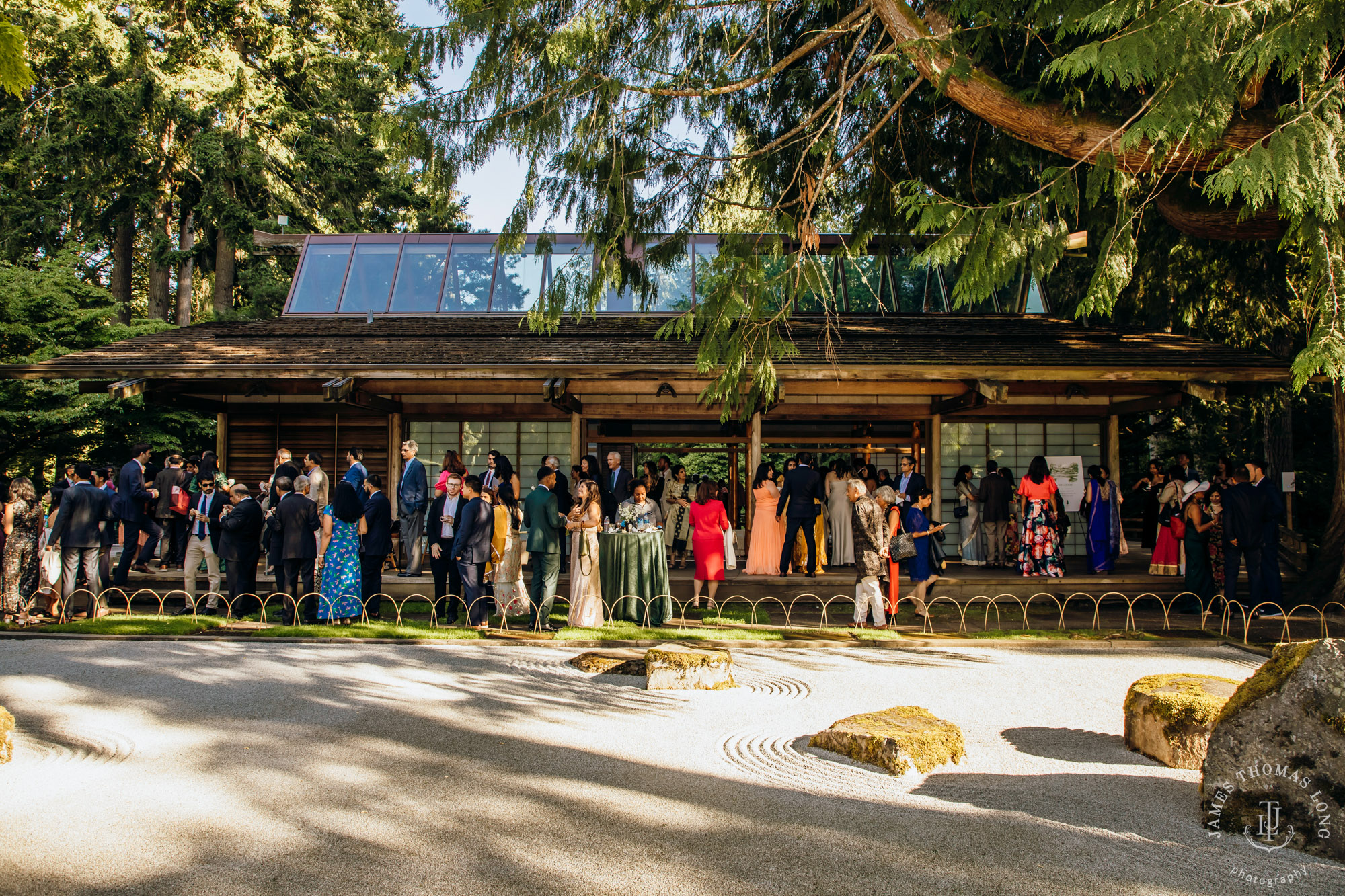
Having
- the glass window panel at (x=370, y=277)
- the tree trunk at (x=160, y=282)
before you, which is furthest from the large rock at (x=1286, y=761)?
the tree trunk at (x=160, y=282)

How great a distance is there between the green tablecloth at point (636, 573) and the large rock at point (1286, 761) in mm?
5988

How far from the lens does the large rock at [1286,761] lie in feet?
11.2

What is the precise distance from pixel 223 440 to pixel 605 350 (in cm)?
689

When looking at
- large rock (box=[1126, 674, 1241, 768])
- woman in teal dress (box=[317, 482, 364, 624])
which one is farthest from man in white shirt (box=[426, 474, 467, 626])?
large rock (box=[1126, 674, 1241, 768])

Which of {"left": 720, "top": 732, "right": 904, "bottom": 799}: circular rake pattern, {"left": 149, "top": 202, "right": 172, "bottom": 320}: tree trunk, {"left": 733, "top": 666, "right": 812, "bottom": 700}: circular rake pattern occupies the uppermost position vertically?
{"left": 149, "top": 202, "right": 172, "bottom": 320}: tree trunk

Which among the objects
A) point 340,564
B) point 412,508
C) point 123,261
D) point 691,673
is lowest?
point 691,673

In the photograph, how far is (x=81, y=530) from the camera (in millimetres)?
9055

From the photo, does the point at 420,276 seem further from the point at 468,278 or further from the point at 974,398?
the point at 974,398

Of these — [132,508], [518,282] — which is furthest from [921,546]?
[132,508]

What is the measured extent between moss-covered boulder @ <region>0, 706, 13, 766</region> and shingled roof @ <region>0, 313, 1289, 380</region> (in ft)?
23.8

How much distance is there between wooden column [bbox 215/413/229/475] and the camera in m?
13.9

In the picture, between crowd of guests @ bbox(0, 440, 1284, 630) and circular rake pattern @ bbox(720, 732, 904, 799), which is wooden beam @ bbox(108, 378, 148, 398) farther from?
circular rake pattern @ bbox(720, 732, 904, 799)

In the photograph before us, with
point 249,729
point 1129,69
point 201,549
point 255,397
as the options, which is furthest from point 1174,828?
point 255,397

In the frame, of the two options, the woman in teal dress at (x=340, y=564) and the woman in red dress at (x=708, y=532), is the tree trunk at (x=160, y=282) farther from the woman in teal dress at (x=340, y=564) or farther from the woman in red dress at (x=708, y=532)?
the woman in red dress at (x=708, y=532)
